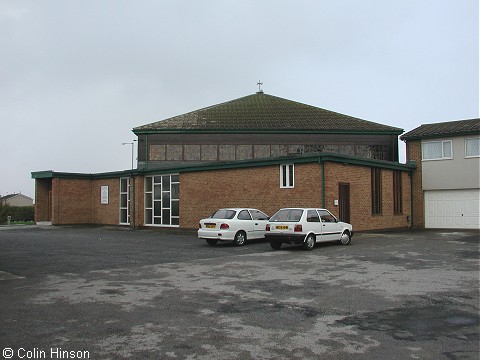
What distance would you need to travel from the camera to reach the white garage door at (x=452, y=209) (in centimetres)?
2612

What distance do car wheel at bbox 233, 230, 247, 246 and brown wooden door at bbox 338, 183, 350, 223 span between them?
5.80m

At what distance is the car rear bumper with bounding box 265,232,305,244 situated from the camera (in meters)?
15.4

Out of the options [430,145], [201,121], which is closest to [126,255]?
[430,145]

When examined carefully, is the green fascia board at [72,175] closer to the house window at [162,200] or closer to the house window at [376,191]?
the house window at [162,200]

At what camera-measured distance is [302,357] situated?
504 cm

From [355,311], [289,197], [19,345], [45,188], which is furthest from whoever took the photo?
[45,188]

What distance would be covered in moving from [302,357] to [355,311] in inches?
92.0

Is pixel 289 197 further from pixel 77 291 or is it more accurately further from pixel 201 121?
pixel 201 121

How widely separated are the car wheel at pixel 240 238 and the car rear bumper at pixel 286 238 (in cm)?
178

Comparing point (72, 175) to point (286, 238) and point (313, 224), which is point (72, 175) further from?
point (313, 224)

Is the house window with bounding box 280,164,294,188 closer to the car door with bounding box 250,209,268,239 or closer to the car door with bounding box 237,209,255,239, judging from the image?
the car door with bounding box 250,209,268,239

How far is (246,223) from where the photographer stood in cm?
1780

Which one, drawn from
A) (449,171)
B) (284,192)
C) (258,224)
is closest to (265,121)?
(449,171)

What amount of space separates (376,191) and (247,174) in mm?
6844
